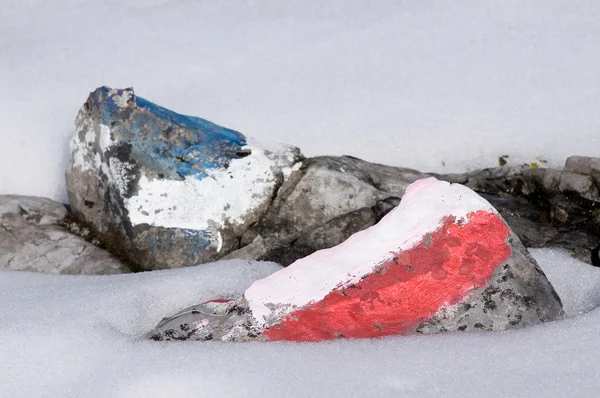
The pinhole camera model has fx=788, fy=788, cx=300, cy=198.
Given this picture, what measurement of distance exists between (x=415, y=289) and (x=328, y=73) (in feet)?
9.36

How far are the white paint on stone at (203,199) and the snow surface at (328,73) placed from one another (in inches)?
31.9

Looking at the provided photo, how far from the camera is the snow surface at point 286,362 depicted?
2.05 m

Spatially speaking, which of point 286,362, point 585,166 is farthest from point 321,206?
point 286,362

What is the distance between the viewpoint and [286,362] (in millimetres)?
2193

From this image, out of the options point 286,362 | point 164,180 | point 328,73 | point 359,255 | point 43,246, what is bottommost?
point 43,246

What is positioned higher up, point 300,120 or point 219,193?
point 300,120

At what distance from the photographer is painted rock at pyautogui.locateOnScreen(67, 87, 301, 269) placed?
3527 mm

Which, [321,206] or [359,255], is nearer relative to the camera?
[359,255]

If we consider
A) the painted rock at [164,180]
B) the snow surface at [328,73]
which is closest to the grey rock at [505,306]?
the painted rock at [164,180]

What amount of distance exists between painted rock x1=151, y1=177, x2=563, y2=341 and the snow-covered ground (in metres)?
0.08

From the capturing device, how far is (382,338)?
2.32 metres

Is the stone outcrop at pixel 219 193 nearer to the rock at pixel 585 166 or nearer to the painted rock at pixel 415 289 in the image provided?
the rock at pixel 585 166

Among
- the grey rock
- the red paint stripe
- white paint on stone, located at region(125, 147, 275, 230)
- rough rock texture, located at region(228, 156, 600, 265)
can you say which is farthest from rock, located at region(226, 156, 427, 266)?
the grey rock

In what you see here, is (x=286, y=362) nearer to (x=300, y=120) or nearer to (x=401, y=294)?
(x=401, y=294)
